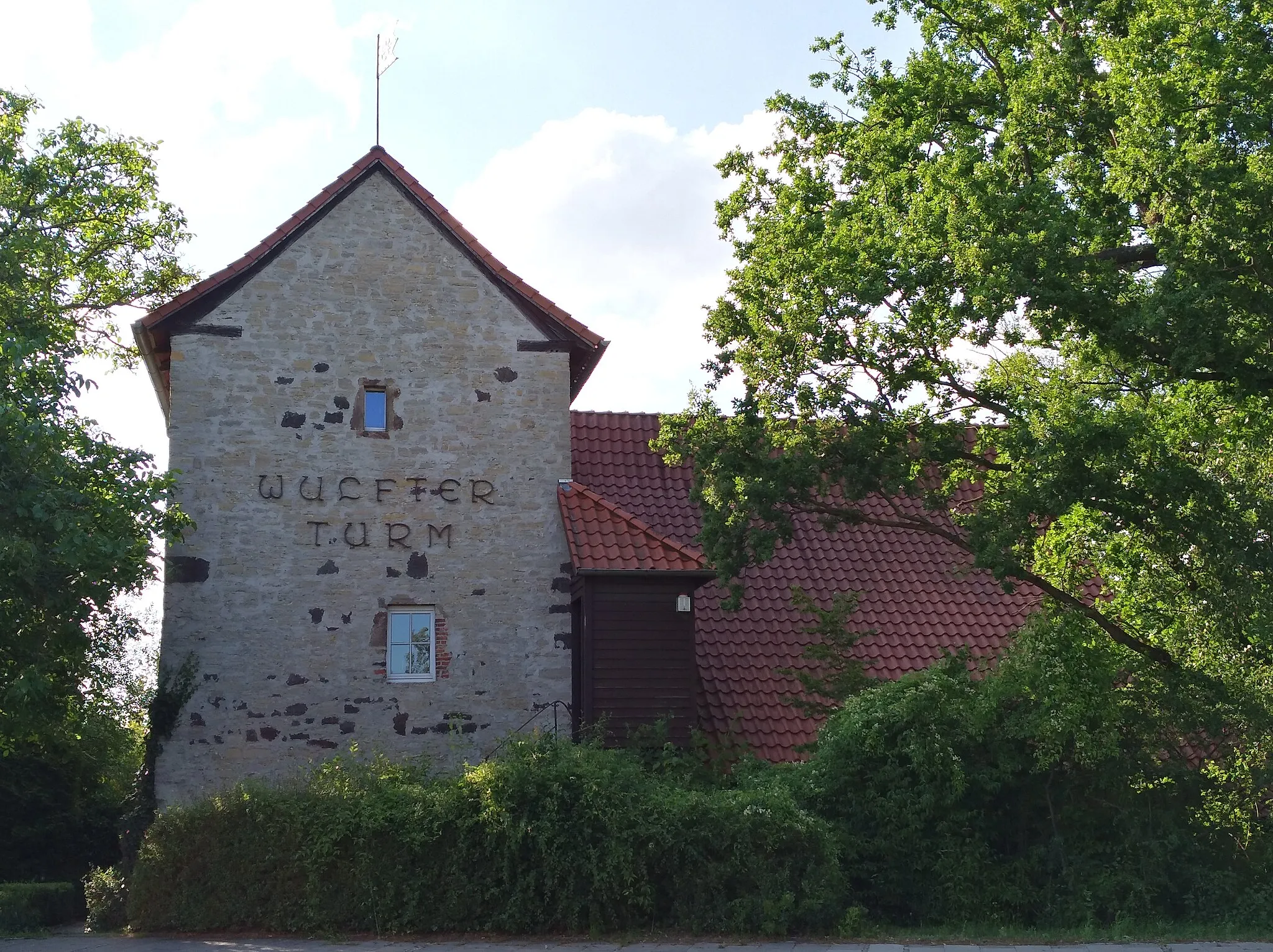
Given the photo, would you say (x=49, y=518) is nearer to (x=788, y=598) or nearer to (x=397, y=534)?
(x=397, y=534)

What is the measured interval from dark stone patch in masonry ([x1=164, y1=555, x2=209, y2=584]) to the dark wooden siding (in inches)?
190

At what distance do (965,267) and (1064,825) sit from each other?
6229mm

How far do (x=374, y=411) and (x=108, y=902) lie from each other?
672 cm

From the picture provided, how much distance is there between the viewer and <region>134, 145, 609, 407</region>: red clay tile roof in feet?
53.8

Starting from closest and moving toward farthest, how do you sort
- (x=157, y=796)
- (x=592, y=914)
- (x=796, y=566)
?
(x=592, y=914) → (x=157, y=796) → (x=796, y=566)

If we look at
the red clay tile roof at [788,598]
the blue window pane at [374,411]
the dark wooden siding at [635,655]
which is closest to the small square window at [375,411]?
the blue window pane at [374,411]

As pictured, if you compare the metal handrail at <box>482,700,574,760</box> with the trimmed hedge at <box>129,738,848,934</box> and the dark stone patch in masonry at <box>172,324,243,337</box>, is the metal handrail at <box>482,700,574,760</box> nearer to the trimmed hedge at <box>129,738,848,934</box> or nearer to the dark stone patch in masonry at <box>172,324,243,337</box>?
the trimmed hedge at <box>129,738,848,934</box>

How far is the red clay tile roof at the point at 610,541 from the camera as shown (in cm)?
1581

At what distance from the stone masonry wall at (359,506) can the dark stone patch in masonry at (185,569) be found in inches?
0.8

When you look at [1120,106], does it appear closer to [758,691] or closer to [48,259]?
Answer: [758,691]

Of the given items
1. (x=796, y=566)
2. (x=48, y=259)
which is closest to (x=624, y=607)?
(x=796, y=566)

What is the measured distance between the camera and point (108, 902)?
44.1 ft

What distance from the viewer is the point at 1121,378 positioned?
1360 centimetres

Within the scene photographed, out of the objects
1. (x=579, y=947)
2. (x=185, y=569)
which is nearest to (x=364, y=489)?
(x=185, y=569)
